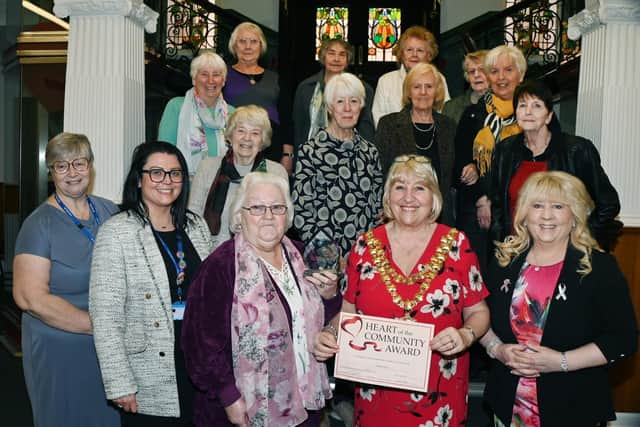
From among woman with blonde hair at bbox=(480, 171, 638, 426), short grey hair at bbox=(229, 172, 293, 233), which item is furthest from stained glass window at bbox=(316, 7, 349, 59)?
woman with blonde hair at bbox=(480, 171, 638, 426)

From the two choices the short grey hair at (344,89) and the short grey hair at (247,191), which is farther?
the short grey hair at (344,89)

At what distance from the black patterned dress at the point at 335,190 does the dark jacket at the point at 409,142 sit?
591 millimetres

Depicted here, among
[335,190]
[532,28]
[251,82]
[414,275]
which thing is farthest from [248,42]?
[532,28]

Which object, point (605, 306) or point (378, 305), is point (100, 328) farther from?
point (605, 306)

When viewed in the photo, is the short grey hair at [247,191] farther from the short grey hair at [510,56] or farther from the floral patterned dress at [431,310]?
the short grey hair at [510,56]

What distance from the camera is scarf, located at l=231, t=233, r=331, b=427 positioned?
8.96ft

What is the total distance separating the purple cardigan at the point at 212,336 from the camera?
2691mm

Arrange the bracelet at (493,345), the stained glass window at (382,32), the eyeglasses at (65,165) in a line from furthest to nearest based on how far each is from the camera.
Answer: the stained glass window at (382,32)
the eyeglasses at (65,165)
the bracelet at (493,345)

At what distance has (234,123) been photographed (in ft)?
13.6

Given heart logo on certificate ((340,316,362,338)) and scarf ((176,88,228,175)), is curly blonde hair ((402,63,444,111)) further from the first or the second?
heart logo on certificate ((340,316,362,338))

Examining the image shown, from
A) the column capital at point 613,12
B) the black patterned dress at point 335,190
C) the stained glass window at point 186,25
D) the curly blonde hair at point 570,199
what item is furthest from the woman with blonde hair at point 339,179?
the stained glass window at point 186,25

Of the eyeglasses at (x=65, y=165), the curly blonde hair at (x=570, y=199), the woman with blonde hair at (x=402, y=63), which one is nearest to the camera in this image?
the curly blonde hair at (x=570, y=199)

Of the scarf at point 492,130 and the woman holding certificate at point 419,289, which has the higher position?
the scarf at point 492,130

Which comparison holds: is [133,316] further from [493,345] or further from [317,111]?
[317,111]
